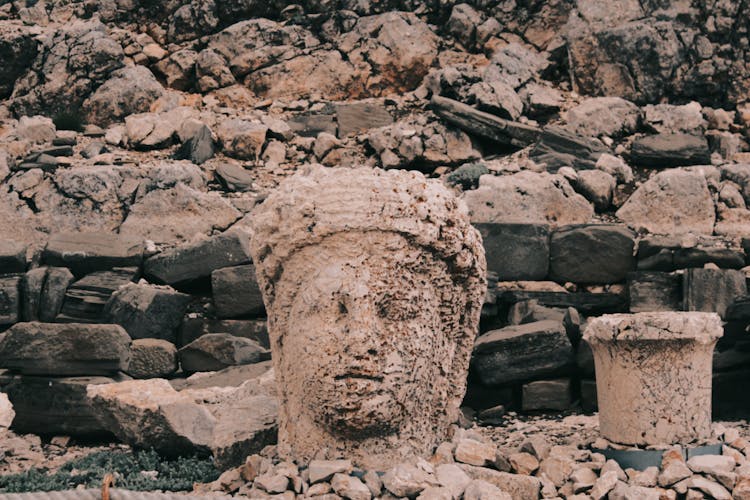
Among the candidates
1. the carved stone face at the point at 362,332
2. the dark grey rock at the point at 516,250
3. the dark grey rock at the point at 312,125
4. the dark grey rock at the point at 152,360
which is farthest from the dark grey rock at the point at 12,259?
the carved stone face at the point at 362,332

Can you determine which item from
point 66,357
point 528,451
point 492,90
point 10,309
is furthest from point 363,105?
point 528,451

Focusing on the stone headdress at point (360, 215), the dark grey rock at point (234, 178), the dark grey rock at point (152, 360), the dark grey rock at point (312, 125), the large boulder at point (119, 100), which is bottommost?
the dark grey rock at point (152, 360)

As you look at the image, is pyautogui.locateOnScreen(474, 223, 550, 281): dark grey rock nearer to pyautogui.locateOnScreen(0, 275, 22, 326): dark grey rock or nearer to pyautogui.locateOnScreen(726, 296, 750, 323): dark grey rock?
pyautogui.locateOnScreen(726, 296, 750, 323): dark grey rock

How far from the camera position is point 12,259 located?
32.3ft

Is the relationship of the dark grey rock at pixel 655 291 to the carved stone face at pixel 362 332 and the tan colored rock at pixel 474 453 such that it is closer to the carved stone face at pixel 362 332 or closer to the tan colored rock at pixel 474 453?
the tan colored rock at pixel 474 453

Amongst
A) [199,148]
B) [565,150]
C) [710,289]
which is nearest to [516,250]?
[710,289]

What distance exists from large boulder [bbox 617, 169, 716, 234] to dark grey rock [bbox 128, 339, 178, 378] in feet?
20.4

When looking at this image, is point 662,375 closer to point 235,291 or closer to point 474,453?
point 474,453

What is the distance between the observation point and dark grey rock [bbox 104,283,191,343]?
30.5ft

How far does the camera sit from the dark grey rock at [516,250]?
980 centimetres

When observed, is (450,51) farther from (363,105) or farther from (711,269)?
(711,269)

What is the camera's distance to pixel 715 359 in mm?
7891

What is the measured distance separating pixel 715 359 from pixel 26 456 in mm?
5819

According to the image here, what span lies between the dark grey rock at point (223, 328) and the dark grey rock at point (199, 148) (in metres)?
4.90
